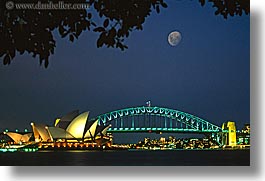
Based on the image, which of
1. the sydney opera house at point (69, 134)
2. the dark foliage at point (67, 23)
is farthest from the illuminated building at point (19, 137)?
the dark foliage at point (67, 23)

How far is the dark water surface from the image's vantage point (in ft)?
12.3

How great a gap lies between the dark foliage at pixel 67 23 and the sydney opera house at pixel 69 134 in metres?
0.54

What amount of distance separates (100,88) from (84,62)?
0.20 m

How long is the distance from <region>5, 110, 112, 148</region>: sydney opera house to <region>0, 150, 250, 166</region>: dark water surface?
75mm

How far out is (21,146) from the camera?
3807mm

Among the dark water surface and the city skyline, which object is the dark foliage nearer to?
the city skyline

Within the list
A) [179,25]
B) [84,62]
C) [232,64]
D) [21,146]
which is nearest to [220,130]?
[232,64]

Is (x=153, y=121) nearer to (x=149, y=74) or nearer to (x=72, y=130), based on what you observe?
(x=149, y=74)

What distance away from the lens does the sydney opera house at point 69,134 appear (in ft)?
12.5

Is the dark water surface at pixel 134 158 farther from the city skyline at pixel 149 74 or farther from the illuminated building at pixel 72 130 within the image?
the city skyline at pixel 149 74

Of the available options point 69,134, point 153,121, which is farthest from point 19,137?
point 153,121

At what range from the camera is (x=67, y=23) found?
313cm

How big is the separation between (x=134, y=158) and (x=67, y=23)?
3.45 feet

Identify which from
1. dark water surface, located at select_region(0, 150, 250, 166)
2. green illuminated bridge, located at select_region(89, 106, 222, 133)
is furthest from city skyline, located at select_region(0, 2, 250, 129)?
dark water surface, located at select_region(0, 150, 250, 166)
